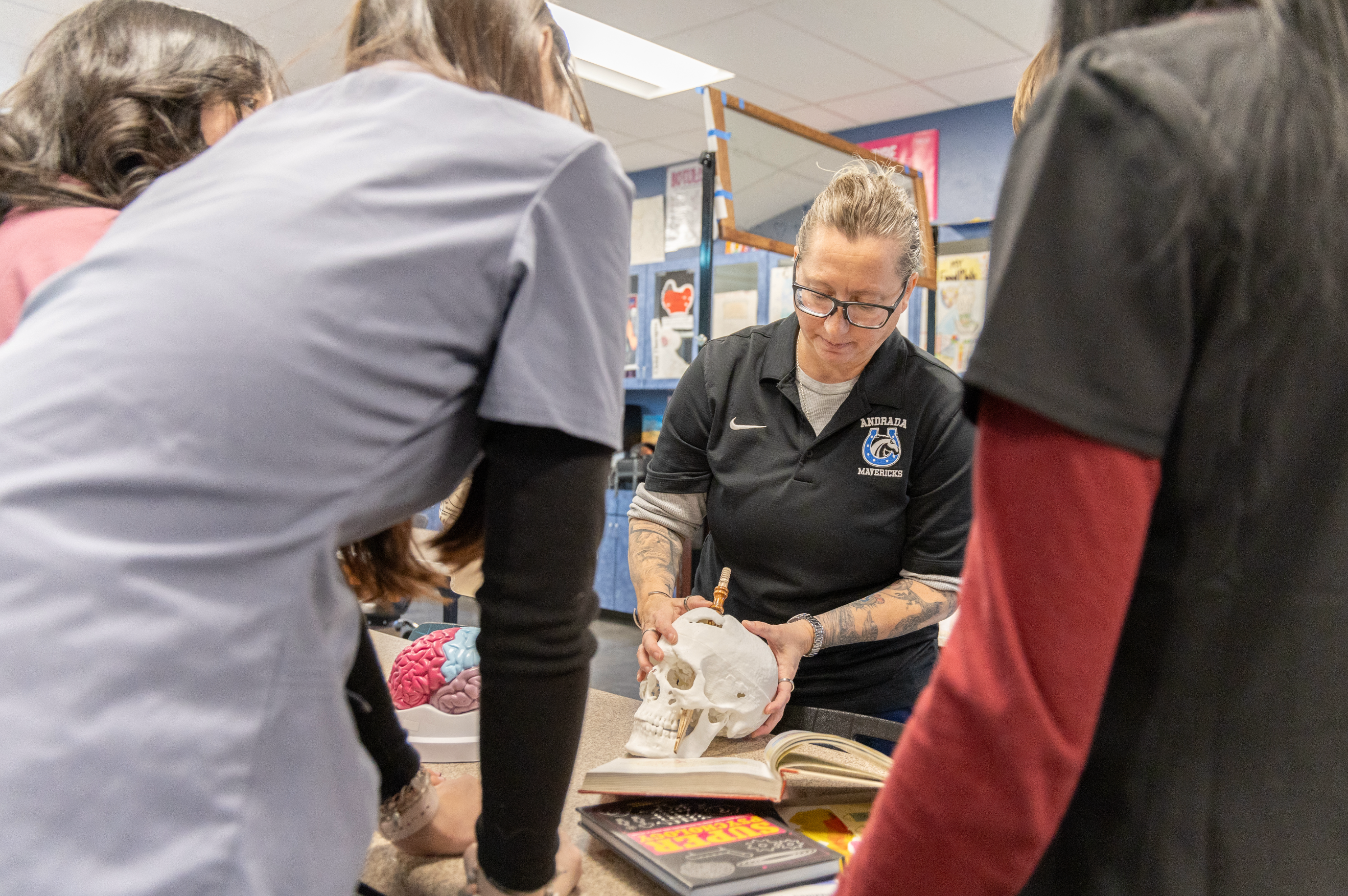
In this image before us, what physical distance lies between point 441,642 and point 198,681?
0.82 m

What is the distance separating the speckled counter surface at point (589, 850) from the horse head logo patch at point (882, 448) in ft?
2.08

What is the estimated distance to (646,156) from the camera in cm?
687

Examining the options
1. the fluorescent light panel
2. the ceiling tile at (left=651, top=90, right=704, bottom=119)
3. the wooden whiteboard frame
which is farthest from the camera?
the ceiling tile at (left=651, top=90, right=704, bottom=119)

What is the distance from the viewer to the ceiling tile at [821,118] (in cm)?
564

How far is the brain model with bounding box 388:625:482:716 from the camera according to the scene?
1.30m

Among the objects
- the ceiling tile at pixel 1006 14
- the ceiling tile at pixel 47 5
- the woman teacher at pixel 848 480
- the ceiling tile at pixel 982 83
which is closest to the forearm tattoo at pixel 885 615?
the woman teacher at pixel 848 480

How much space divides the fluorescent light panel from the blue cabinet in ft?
8.19

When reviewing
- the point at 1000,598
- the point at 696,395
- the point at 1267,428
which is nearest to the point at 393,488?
the point at 1000,598

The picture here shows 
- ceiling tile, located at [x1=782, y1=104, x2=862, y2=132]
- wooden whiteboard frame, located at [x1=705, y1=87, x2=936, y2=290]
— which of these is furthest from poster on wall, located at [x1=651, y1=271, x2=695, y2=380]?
wooden whiteboard frame, located at [x1=705, y1=87, x2=936, y2=290]

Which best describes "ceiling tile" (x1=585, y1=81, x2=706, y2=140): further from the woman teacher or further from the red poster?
the woman teacher

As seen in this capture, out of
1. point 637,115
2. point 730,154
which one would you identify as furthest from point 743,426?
point 637,115

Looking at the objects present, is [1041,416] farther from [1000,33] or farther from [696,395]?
[1000,33]

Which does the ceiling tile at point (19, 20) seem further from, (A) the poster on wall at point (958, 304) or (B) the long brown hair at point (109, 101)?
(A) the poster on wall at point (958, 304)

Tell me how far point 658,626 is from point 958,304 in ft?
14.2
